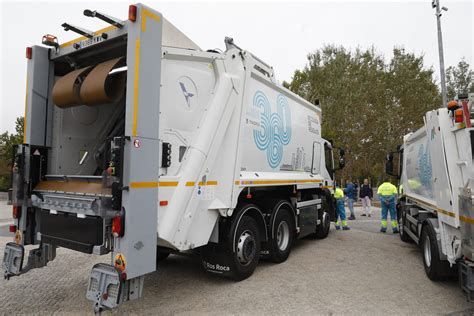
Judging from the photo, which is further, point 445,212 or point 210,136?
point 445,212

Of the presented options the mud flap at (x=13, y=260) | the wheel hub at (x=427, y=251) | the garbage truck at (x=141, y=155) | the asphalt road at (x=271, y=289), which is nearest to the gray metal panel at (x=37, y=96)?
the garbage truck at (x=141, y=155)

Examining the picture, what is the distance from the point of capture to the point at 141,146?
116 inches

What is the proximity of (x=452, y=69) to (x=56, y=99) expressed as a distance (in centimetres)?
3839

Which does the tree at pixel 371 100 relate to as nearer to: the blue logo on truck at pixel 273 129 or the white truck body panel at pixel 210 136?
the blue logo on truck at pixel 273 129

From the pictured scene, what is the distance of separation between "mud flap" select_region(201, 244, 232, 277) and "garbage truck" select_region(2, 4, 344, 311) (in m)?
0.01

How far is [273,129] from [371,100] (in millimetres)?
20235

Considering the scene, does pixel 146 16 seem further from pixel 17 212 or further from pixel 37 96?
pixel 17 212

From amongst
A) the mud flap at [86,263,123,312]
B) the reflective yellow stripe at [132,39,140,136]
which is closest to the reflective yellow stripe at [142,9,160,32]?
the reflective yellow stripe at [132,39,140,136]

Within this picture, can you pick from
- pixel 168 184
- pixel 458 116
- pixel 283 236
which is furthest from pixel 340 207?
pixel 168 184

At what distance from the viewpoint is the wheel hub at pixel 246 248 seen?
4371mm

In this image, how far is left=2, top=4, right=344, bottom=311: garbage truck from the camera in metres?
2.92

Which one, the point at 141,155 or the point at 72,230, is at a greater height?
the point at 141,155

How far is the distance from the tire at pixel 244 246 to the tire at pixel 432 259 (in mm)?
2398

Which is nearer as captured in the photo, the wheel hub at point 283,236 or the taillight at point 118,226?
the taillight at point 118,226
